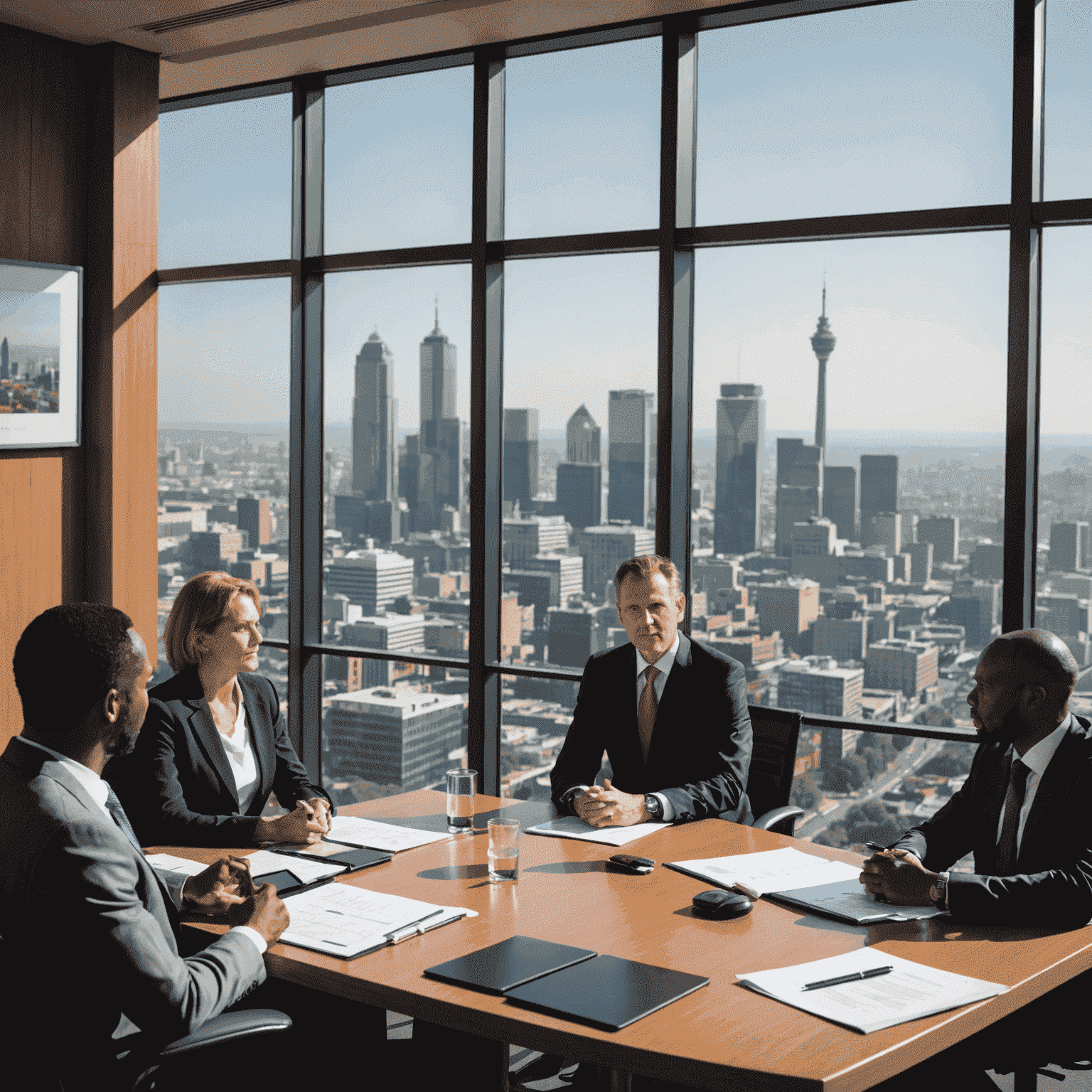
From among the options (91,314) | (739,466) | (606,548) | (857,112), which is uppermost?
(857,112)

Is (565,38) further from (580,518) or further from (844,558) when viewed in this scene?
(844,558)

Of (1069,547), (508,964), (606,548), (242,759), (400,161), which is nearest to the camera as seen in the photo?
(508,964)

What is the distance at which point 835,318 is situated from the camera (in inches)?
160

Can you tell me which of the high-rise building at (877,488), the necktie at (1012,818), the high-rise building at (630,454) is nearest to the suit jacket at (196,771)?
the necktie at (1012,818)

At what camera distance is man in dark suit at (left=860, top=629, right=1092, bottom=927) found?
7.06ft

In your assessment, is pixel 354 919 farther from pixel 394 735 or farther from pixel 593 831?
pixel 394 735

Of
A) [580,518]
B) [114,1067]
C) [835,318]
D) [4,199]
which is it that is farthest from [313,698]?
[114,1067]

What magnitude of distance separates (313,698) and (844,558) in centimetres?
250

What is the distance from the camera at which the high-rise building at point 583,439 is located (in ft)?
14.9

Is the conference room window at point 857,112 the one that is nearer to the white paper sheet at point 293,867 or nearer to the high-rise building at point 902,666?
the high-rise building at point 902,666

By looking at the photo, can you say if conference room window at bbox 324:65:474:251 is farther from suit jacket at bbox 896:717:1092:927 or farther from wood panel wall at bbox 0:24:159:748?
suit jacket at bbox 896:717:1092:927

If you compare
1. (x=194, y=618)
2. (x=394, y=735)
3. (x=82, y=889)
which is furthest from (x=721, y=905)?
(x=394, y=735)

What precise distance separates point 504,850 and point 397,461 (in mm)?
2873

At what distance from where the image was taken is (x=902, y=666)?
3947 millimetres
